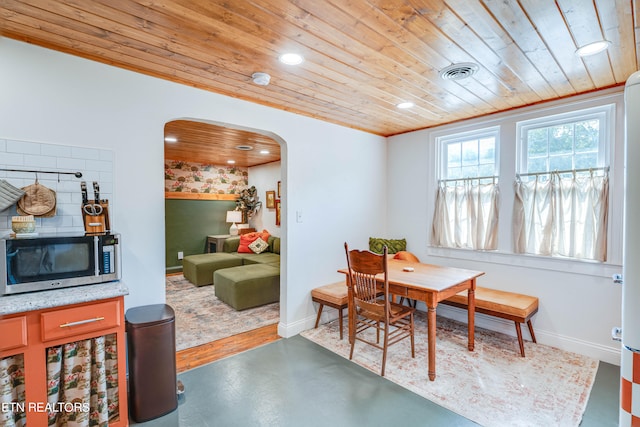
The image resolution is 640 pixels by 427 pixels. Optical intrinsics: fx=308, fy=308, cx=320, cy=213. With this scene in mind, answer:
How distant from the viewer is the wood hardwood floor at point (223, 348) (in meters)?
2.74

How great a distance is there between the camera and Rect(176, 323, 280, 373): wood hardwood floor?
2.74m

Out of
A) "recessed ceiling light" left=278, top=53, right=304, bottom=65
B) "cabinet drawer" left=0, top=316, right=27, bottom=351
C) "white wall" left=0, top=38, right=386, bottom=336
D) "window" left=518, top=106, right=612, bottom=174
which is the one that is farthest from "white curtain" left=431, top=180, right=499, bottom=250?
"cabinet drawer" left=0, top=316, right=27, bottom=351

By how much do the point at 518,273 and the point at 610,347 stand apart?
901 mm

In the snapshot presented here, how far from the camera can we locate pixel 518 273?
326 cm

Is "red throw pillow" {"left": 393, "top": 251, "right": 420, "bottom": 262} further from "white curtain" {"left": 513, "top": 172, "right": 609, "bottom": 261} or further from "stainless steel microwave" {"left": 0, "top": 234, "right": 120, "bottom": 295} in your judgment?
"stainless steel microwave" {"left": 0, "top": 234, "right": 120, "bottom": 295}

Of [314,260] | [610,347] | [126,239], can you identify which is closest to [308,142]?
[314,260]

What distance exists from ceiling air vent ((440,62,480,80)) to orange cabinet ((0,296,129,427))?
2.68 meters

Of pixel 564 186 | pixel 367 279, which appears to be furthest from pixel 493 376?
pixel 564 186

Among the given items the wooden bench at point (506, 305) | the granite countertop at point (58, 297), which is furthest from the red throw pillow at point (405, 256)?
the granite countertop at point (58, 297)

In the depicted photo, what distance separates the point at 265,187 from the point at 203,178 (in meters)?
1.36

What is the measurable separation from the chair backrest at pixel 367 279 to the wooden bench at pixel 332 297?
1.28ft

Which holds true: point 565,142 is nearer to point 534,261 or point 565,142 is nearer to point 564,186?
point 564,186

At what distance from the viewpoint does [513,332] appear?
3.27 metres

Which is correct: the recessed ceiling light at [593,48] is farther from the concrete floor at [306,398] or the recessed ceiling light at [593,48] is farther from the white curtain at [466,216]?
the concrete floor at [306,398]
